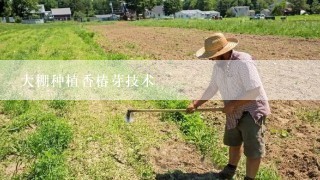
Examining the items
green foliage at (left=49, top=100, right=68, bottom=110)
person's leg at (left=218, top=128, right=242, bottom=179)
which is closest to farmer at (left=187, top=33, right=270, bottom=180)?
person's leg at (left=218, top=128, right=242, bottom=179)

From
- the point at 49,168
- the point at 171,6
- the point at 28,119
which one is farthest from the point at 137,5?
the point at 49,168

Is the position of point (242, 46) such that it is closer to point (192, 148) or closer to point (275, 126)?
point (275, 126)

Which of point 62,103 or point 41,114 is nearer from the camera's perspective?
point 41,114

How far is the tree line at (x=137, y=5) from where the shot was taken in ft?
318

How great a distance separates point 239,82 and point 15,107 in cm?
575

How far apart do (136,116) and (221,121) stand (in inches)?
67.2

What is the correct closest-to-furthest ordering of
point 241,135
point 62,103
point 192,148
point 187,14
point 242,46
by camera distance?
point 241,135 < point 192,148 < point 62,103 < point 242,46 < point 187,14

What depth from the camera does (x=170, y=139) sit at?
6.30 meters

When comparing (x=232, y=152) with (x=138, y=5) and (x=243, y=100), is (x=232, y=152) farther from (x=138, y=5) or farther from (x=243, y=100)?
(x=138, y=5)

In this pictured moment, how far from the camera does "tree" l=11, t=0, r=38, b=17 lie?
322 feet

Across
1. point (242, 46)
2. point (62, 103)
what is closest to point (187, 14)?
point (242, 46)

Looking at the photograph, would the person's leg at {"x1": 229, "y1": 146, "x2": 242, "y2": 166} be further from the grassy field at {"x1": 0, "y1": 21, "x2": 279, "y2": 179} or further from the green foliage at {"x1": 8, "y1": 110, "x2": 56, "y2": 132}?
the green foliage at {"x1": 8, "y1": 110, "x2": 56, "y2": 132}

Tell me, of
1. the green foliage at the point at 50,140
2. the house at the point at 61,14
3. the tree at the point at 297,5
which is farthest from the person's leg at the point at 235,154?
the house at the point at 61,14

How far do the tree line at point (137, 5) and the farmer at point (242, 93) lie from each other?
9281cm
